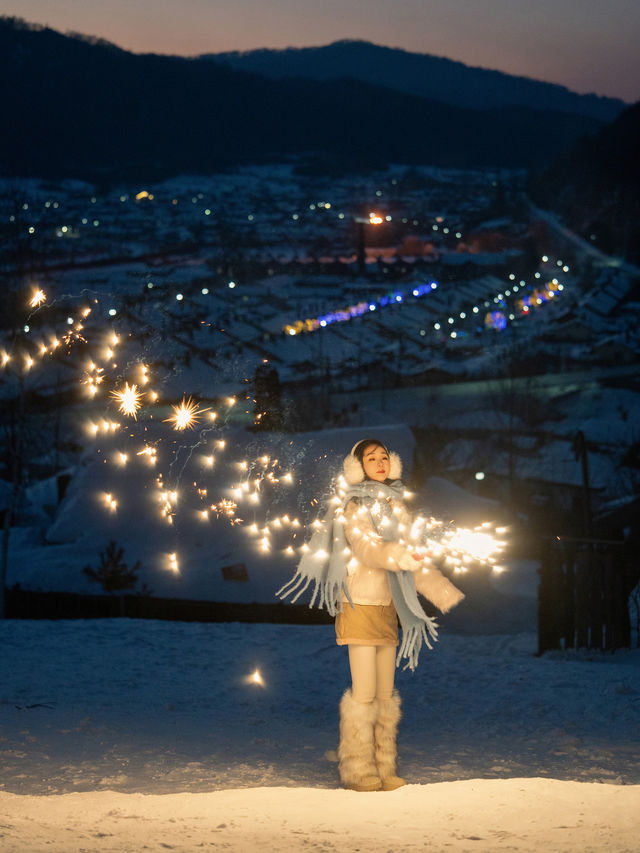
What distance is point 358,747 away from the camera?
5.62 metres

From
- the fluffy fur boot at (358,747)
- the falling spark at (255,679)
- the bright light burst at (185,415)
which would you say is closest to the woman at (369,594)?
the fluffy fur boot at (358,747)

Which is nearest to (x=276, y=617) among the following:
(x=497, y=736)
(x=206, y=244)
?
(x=497, y=736)

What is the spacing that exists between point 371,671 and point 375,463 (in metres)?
1.29

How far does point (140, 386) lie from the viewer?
748 centimetres

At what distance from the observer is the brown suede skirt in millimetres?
5684

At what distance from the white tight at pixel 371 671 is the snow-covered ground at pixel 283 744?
58 centimetres

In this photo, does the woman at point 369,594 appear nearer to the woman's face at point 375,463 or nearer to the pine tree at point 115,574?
the woman's face at point 375,463

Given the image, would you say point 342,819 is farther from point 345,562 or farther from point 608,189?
point 608,189

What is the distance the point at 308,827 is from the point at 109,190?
129 metres

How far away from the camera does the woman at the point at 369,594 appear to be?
5629 mm

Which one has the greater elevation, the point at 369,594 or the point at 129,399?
the point at 129,399

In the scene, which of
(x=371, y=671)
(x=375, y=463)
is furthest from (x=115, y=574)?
(x=375, y=463)

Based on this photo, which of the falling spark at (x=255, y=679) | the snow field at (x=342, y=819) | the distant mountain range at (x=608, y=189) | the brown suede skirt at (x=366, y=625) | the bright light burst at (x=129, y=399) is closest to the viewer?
the snow field at (x=342, y=819)

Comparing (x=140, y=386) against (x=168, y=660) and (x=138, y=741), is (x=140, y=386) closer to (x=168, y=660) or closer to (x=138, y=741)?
(x=138, y=741)
